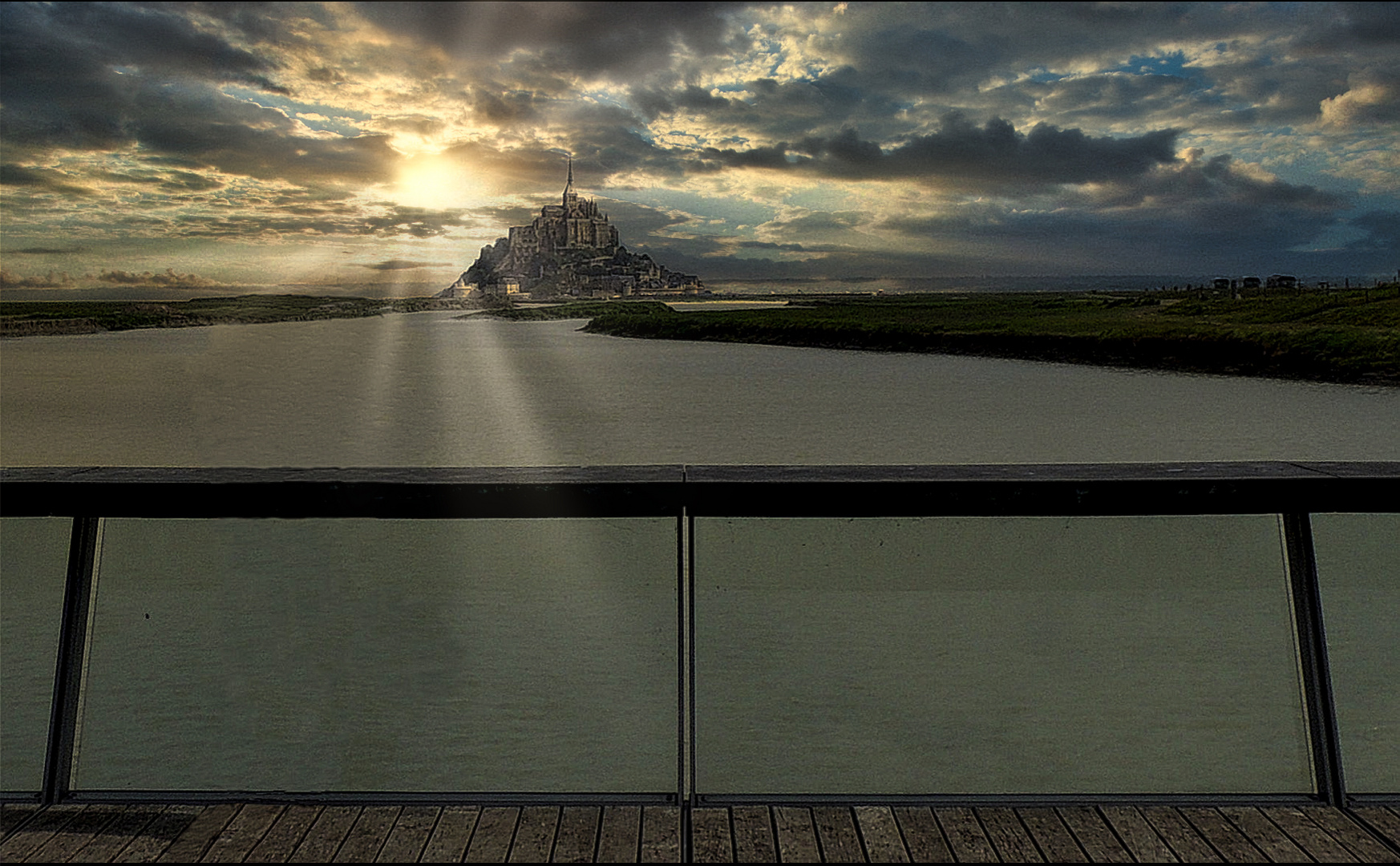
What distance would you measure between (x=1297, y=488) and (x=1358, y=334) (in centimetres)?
3749

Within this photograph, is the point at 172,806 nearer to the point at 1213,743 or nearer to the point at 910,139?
the point at 1213,743

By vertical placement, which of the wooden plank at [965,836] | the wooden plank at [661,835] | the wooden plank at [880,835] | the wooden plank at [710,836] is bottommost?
the wooden plank at [965,836]

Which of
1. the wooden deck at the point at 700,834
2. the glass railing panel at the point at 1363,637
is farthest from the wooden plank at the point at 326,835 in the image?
the glass railing panel at the point at 1363,637

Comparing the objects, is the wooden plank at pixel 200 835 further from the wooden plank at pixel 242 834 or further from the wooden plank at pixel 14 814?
the wooden plank at pixel 14 814

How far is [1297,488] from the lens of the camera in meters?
1.86

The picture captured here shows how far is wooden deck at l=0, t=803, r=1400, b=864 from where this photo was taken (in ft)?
5.43

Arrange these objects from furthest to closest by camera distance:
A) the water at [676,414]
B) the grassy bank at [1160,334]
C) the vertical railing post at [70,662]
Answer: the grassy bank at [1160,334] → the water at [676,414] → the vertical railing post at [70,662]

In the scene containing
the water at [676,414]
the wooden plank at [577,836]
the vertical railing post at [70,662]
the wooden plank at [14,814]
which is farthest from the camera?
the water at [676,414]

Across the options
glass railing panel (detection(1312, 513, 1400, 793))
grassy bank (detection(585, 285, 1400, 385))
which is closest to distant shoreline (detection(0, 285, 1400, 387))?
grassy bank (detection(585, 285, 1400, 385))

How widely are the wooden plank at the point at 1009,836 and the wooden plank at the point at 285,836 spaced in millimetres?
1242

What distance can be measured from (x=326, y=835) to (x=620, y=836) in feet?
1.74

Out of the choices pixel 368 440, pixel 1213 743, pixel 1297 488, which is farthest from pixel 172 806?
pixel 368 440

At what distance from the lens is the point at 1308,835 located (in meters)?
1.72

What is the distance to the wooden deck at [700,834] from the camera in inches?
65.2
